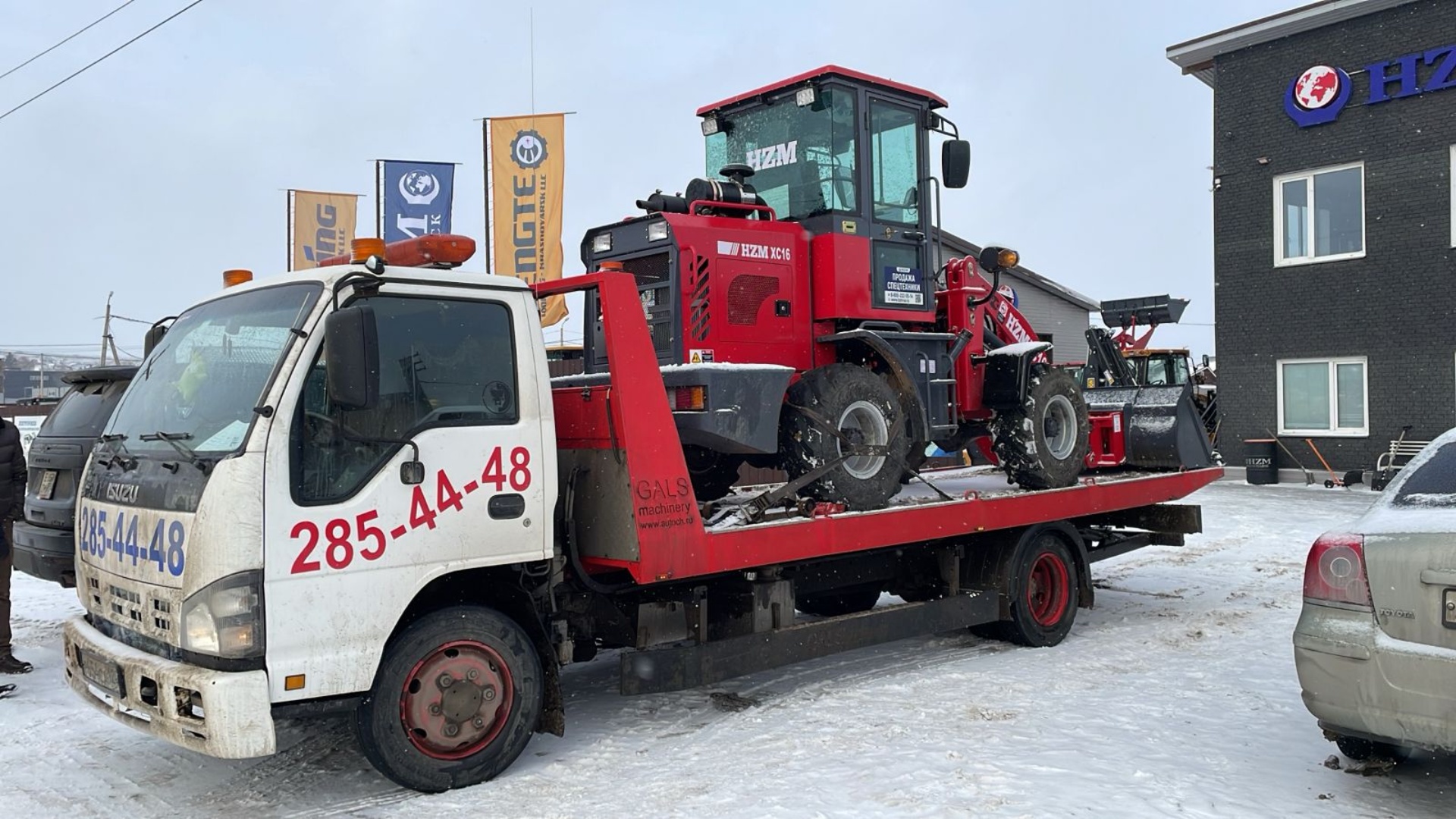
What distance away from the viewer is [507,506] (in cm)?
495

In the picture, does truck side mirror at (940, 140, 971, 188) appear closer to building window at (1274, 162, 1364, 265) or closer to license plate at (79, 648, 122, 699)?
license plate at (79, 648, 122, 699)

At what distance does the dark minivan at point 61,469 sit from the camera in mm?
6895

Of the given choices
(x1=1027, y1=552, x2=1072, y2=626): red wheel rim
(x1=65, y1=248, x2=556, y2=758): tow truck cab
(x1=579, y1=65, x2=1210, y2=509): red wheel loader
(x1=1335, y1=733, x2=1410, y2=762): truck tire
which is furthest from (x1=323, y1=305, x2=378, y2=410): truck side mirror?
(x1=1027, y1=552, x2=1072, y2=626): red wheel rim

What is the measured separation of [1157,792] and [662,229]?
4.08 m

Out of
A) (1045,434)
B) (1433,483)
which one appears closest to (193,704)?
(1433,483)

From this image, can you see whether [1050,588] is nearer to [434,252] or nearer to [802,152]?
[802,152]

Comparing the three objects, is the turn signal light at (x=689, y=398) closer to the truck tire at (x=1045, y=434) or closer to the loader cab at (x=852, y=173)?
the loader cab at (x=852, y=173)

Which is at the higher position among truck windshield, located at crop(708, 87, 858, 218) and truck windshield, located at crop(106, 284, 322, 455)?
truck windshield, located at crop(708, 87, 858, 218)

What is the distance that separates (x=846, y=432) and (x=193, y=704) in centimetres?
394

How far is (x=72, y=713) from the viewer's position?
615cm

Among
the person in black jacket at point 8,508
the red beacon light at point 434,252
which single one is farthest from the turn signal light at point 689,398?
the person in black jacket at point 8,508

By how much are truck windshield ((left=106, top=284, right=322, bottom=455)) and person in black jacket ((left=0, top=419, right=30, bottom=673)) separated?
270 centimetres

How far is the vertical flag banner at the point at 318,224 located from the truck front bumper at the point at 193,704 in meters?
15.6

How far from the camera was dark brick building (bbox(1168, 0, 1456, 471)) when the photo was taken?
695 inches
